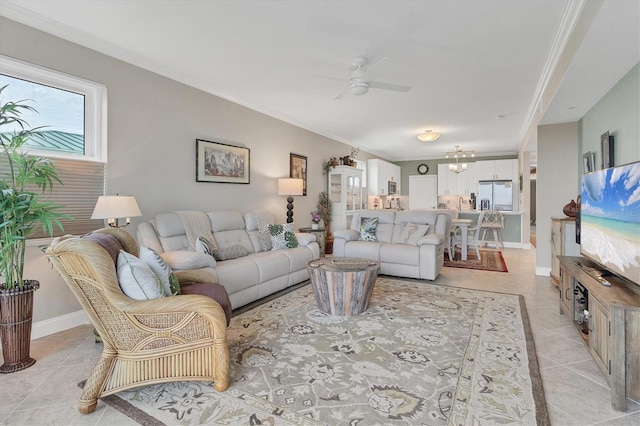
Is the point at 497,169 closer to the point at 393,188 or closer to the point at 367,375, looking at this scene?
the point at 393,188

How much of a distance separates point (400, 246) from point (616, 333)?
116 inches

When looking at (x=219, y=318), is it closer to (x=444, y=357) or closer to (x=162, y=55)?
(x=444, y=357)

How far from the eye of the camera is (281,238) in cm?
439

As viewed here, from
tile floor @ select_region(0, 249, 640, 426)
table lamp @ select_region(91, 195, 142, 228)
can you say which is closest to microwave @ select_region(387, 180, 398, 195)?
tile floor @ select_region(0, 249, 640, 426)

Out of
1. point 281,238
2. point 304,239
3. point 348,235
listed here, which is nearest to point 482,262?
point 348,235

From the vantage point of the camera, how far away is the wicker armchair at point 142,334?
5.75ft

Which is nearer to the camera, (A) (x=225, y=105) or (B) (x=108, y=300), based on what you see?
(B) (x=108, y=300)

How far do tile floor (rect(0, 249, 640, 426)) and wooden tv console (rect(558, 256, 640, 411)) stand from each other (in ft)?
0.41

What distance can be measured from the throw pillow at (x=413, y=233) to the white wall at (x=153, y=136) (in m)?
2.21

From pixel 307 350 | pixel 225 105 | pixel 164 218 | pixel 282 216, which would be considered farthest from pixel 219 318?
pixel 282 216

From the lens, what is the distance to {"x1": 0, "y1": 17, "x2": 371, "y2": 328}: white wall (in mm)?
2768

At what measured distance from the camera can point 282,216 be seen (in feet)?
18.6

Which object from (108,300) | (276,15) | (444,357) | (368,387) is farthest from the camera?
(276,15)

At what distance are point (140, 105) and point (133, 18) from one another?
1008mm
